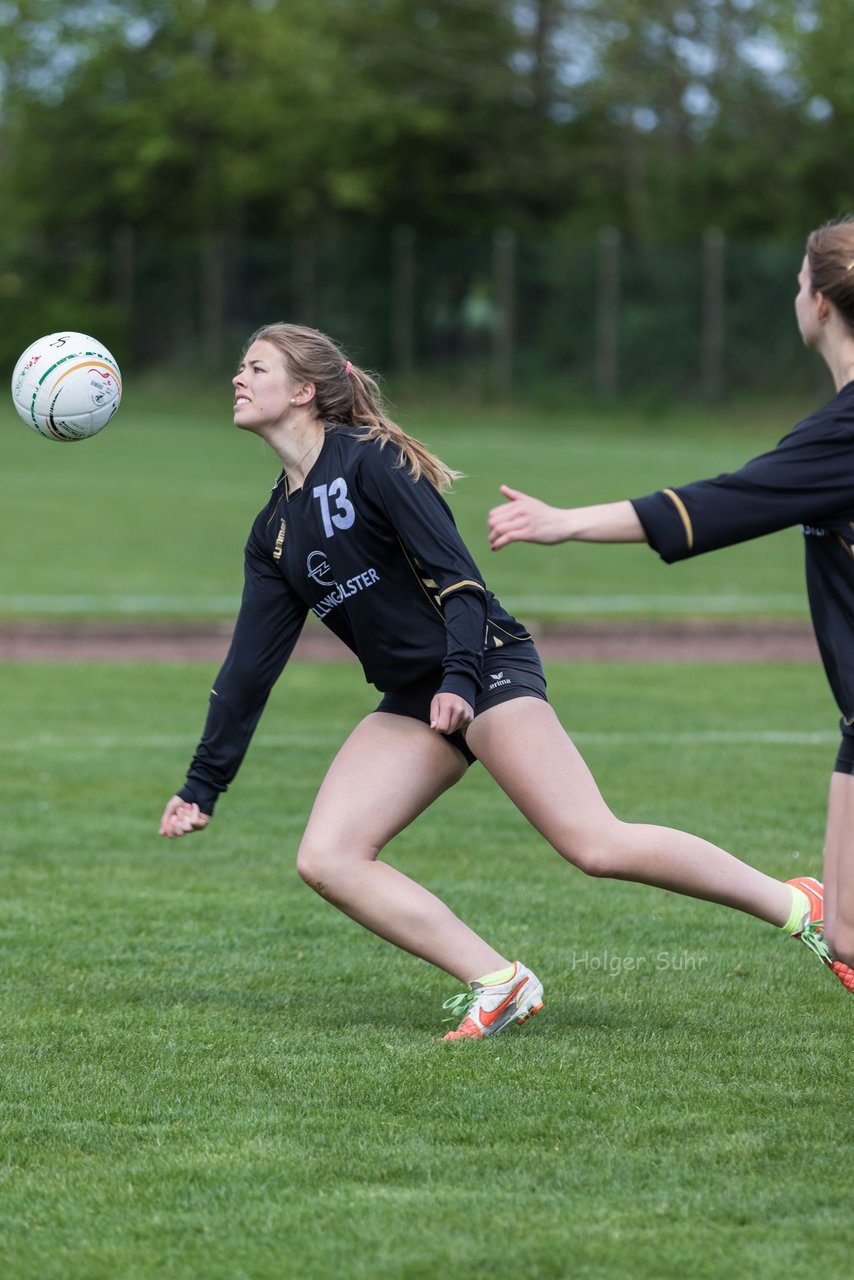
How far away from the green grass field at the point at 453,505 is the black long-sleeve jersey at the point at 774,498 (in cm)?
334

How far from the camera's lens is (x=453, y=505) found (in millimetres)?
21562

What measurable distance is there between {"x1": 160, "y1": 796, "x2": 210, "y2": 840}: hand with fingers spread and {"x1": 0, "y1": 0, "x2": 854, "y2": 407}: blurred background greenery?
99.9ft

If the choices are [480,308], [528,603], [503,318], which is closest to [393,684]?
[528,603]

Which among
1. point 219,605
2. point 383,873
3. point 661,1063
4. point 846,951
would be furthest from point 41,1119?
point 219,605

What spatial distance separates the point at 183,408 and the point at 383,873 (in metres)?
36.6

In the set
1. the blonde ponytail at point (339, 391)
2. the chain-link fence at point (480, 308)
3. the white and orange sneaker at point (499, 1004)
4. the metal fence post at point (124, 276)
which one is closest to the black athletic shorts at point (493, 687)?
the blonde ponytail at point (339, 391)

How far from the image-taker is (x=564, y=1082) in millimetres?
4672

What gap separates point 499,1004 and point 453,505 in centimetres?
1667

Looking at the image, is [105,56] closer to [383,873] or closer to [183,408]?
[183,408]

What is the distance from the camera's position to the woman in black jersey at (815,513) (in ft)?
12.8

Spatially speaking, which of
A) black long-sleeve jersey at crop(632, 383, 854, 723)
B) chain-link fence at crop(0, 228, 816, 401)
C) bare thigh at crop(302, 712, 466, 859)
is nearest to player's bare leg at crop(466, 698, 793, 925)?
bare thigh at crop(302, 712, 466, 859)

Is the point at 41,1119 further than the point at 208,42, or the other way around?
the point at 208,42

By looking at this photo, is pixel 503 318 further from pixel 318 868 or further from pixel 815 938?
pixel 318 868

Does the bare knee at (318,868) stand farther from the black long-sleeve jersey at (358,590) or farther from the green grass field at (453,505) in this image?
the green grass field at (453,505)
